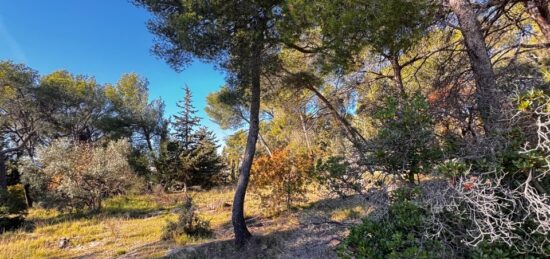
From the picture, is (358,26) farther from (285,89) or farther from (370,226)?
(285,89)

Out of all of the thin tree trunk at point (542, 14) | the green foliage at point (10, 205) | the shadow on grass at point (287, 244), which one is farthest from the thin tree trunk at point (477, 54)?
the green foliage at point (10, 205)

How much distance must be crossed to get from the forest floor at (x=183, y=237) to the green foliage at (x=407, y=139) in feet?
3.05

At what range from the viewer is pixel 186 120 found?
725 inches

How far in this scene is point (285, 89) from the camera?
273 inches

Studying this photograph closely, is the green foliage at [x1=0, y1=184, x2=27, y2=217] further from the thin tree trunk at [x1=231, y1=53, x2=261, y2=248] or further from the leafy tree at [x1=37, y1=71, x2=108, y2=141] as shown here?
the leafy tree at [x1=37, y1=71, x2=108, y2=141]

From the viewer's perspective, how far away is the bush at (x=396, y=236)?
7.11ft

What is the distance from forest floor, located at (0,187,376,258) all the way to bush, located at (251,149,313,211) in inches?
15.0

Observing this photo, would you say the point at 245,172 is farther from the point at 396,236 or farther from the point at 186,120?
the point at 186,120

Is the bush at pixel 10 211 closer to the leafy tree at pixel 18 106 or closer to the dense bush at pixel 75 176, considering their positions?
the dense bush at pixel 75 176

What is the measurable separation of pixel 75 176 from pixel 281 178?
7.53m

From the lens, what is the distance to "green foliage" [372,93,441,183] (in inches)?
100

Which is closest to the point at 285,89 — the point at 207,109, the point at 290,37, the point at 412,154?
the point at 290,37

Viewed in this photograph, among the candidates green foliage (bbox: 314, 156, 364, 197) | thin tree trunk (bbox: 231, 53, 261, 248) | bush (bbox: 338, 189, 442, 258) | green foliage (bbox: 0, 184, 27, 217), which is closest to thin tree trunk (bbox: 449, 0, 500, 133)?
bush (bbox: 338, 189, 442, 258)

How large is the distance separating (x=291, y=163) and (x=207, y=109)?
1495cm
